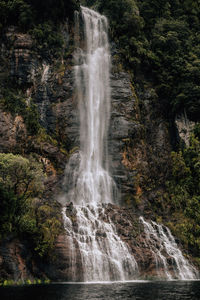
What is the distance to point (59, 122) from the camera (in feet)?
130

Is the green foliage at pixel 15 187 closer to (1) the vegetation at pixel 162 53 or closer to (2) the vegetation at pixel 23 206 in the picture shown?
(2) the vegetation at pixel 23 206

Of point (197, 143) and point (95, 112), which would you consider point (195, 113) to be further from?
point (95, 112)

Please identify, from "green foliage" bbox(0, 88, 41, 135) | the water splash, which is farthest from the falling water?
"green foliage" bbox(0, 88, 41, 135)

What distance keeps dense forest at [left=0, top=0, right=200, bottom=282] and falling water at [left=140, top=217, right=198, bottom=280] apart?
149 centimetres

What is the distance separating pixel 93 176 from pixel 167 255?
37.4 feet

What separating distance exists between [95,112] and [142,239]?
55.3 feet

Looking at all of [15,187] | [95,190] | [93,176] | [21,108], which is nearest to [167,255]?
[95,190]

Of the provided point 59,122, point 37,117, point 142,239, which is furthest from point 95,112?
point 142,239

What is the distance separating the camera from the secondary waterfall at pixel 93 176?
89.6 ft

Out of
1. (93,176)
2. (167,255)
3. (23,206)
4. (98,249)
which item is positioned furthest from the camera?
(93,176)

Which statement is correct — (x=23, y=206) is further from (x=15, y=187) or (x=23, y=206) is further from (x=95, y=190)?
(x=95, y=190)

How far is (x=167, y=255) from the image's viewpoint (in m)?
30.4

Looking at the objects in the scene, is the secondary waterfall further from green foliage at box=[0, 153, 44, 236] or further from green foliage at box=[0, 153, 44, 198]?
green foliage at box=[0, 153, 44, 198]

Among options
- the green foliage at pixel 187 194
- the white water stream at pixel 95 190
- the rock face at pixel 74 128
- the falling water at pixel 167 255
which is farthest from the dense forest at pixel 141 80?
the white water stream at pixel 95 190
